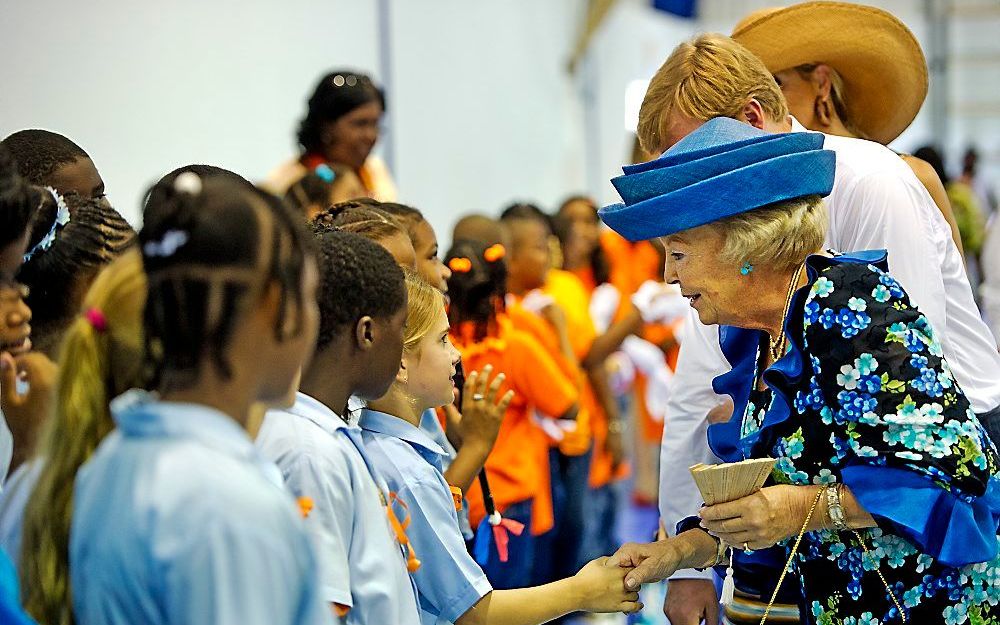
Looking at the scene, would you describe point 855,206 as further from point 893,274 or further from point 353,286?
point 353,286

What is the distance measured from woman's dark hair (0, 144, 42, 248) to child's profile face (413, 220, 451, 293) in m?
1.28

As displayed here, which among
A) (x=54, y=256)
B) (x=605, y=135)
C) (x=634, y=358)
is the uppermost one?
(x=54, y=256)

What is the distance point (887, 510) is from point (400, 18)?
5781 millimetres

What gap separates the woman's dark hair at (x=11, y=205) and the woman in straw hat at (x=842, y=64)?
1750 millimetres

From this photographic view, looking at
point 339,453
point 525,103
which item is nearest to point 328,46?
point 525,103

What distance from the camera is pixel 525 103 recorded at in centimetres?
979

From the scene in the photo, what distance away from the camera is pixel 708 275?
2.29 meters

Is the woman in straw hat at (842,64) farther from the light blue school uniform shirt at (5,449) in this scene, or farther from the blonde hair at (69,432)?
the blonde hair at (69,432)

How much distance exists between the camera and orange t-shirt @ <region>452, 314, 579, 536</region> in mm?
4156

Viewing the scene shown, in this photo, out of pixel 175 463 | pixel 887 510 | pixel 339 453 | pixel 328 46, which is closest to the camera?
pixel 175 463

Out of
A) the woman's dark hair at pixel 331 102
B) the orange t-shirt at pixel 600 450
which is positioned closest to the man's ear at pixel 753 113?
the woman's dark hair at pixel 331 102

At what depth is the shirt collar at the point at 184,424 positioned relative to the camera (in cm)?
129

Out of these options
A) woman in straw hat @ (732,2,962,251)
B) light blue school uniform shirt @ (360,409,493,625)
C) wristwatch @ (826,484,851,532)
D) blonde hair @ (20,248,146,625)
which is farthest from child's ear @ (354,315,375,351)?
woman in straw hat @ (732,2,962,251)

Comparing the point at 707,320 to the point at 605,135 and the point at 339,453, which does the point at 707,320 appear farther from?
the point at 605,135
